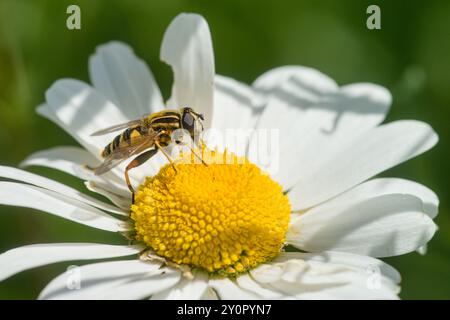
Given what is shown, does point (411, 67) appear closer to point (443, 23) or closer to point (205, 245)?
point (443, 23)

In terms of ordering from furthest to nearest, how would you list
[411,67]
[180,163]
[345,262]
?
1. [411,67]
2. [180,163]
3. [345,262]

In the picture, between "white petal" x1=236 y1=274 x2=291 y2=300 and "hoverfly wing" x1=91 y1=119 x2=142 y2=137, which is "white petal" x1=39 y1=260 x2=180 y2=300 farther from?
"hoverfly wing" x1=91 y1=119 x2=142 y2=137

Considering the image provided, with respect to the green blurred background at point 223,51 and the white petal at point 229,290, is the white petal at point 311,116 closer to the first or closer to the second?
the green blurred background at point 223,51

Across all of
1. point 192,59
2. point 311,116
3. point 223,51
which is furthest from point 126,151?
point 223,51

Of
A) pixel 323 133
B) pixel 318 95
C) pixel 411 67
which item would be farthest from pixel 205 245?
pixel 411 67

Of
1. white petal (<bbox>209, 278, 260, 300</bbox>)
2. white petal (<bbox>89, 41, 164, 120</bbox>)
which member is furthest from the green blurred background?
white petal (<bbox>209, 278, 260, 300</bbox>)

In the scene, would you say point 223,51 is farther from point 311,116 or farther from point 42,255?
point 42,255

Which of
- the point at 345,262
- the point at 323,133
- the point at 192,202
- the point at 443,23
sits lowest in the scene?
the point at 345,262
